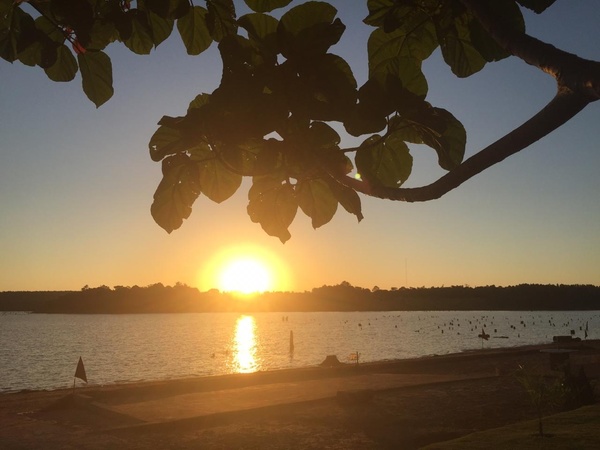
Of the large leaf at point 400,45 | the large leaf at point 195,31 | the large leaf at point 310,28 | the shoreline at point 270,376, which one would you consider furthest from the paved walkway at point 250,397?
the large leaf at point 310,28

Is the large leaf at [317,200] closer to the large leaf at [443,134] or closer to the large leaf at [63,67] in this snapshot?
the large leaf at [443,134]

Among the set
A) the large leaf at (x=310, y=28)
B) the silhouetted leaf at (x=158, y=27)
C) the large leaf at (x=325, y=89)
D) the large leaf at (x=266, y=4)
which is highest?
the silhouetted leaf at (x=158, y=27)

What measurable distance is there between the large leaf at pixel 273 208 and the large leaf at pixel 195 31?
0.47m

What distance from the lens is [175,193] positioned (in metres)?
1.37

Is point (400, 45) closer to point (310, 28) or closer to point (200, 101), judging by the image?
point (310, 28)

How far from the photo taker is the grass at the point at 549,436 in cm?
1070

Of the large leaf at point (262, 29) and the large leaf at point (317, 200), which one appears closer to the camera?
the large leaf at point (262, 29)

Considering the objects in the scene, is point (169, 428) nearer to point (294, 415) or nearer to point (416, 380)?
point (294, 415)

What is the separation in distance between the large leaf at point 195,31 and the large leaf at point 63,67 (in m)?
0.33

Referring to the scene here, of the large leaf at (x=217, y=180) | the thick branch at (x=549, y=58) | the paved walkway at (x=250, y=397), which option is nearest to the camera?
the thick branch at (x=549, y=58)

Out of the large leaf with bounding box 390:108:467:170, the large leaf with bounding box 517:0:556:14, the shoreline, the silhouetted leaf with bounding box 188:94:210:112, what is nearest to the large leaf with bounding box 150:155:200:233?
the silhouetted leaf with bounding box 188:94:210:112

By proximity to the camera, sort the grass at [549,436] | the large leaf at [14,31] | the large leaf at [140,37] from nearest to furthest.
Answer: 1. the large leaf at [14,31]
2. the large leaf at [140,37]
3. the grass at [549,436]

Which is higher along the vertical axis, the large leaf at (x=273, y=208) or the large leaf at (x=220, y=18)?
the large leaf at (x=220, y=18)

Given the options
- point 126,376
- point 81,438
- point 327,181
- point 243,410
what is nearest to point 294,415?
point 243,410
